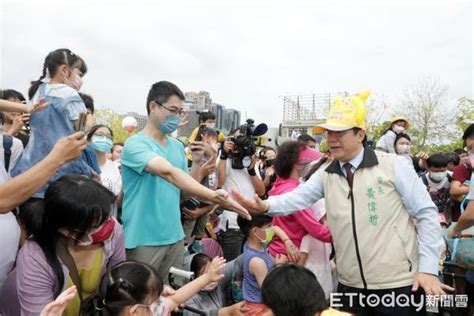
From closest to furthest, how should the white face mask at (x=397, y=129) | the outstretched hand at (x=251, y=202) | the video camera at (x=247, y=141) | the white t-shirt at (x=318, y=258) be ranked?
the outstretched hand at (x=251, y=202) → the white t-shirt at (x=318, y=258) → the video camera at (x=247, y=141) → the white face mask at (x=397, y=129)

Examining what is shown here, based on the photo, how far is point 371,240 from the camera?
238cm

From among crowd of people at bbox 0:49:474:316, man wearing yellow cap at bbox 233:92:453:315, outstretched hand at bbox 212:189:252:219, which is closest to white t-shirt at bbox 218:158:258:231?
crowd of people at bbox 0:49:474:316

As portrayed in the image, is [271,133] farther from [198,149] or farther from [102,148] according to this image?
[198,149]

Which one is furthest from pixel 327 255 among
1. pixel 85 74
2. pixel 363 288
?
pixel 85 74

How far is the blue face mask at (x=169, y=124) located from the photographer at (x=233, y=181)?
4.25ft

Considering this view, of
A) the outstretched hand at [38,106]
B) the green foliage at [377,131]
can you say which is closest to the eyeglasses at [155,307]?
the outstretched hand at [38,106]

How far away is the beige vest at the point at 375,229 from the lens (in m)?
2.36

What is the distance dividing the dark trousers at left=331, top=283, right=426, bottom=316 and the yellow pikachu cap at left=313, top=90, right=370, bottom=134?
1008mm

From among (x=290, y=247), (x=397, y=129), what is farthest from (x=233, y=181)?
(x=397, y=129)

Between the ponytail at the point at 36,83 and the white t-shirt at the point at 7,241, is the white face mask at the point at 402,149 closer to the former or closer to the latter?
the ponytail at the point at 36,83

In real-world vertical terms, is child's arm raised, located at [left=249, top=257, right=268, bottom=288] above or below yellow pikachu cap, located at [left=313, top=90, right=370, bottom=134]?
below

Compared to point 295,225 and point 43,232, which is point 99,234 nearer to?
point 43,232

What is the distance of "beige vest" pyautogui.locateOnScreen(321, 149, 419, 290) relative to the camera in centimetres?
236

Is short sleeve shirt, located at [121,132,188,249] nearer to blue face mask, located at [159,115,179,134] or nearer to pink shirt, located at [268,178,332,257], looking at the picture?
blue face mask, located at [159,115,179,134]
